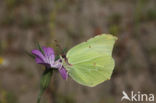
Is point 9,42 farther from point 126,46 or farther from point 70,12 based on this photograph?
point 126,46

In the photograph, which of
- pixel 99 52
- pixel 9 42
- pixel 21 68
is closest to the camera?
pixel 99 52

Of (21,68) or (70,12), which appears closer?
(21,68)

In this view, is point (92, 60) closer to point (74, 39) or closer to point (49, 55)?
point (49, 55)

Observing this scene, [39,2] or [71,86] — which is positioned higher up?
[39,2]

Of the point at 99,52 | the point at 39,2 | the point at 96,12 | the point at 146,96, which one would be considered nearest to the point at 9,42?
the point at 39,2

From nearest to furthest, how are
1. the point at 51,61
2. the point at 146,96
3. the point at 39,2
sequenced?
1. the point at 51,61
2. the point at 146,96
3. the point at 39,2

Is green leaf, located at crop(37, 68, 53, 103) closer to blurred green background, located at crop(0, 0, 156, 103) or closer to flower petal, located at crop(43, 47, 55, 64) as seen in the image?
flower petal, located at crop(43, 47, 55, 64)

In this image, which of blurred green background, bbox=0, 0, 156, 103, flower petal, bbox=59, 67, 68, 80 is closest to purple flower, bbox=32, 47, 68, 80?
flower petal, bbox=59, 67, 68, 80

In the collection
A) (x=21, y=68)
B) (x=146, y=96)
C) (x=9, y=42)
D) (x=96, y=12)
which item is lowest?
(x=146, y=96)
